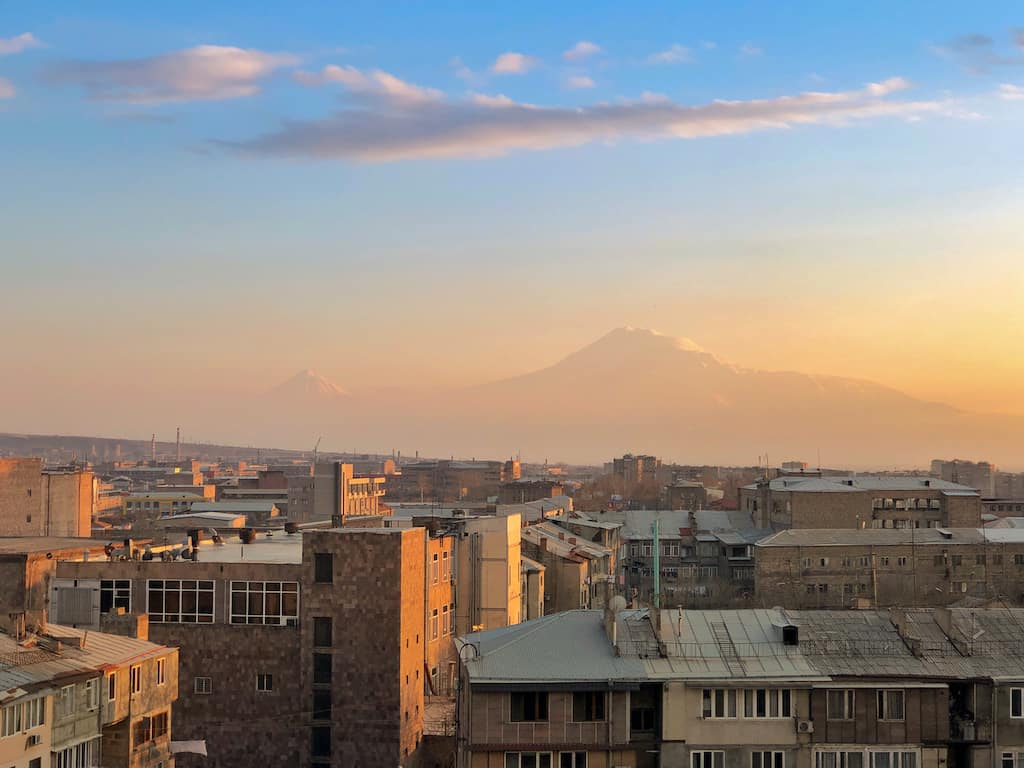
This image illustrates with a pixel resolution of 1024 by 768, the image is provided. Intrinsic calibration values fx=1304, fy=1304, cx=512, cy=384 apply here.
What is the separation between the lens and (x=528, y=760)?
99.7 ft

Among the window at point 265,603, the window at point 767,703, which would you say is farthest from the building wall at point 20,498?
the window at point 767,703

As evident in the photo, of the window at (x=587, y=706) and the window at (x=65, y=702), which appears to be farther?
the window at (x=587, y=706)

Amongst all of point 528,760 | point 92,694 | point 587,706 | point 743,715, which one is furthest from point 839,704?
point 92,694

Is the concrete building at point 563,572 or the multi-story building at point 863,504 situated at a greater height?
the multi-story building at point 863,504

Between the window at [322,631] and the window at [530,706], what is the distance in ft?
46.5

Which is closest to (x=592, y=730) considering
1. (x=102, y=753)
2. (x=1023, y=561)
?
(x=102, y=753)

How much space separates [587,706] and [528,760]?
1.85 m

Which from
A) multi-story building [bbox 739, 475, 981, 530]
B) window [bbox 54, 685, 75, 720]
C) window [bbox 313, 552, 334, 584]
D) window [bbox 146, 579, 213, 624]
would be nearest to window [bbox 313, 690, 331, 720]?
window [bbox 313, 552, 334, 584]

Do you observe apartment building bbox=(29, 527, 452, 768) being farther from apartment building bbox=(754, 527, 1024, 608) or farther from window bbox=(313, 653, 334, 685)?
apartment building bbox=(754, 527, 1024, 608)

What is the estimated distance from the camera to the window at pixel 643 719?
3077 cm

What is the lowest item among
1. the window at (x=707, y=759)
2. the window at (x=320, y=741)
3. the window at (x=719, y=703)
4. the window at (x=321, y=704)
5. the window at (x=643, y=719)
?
the window at (x=320, y=741)

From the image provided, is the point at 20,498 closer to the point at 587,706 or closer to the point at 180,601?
the point at 180,601

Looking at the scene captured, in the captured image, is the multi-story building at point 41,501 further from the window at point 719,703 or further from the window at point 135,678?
the window at point 719,703

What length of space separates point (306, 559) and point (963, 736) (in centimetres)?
2197
